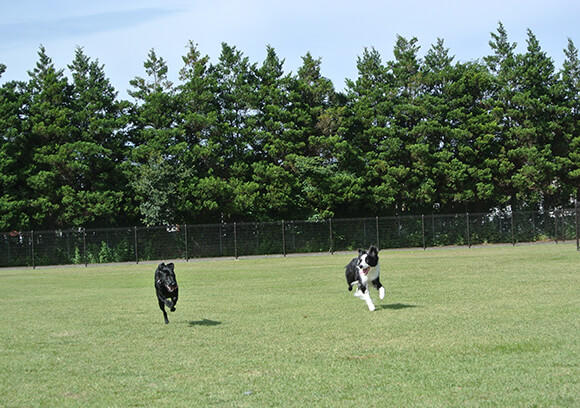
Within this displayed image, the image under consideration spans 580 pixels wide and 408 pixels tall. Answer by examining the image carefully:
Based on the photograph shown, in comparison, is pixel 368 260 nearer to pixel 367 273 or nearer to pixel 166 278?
pixel 367 273

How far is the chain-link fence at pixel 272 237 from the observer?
3950 centimetres

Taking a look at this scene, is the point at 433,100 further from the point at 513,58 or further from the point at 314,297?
the point at 314,297

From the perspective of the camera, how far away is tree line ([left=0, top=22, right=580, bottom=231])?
136ft

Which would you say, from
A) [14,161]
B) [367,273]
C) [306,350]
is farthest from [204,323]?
[14,161]

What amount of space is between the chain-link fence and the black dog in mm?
27302

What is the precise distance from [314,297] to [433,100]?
35221mm

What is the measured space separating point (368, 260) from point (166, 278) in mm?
3665

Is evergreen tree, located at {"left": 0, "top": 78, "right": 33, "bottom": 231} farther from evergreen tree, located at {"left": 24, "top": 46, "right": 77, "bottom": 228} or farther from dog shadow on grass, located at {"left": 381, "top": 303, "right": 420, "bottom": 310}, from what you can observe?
Answer: dog shadow on grass, located at {"left": 381, "top": 303, "right": 420, "bottom": 310}

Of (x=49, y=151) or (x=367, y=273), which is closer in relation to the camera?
(x=367, y=273)

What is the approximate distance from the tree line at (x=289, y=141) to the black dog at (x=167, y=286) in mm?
29458

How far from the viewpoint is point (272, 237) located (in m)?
42.0

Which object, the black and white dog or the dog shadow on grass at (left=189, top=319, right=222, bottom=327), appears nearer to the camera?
the dog shadow on grass at (left=189, top=319, right=222, bottom=327)

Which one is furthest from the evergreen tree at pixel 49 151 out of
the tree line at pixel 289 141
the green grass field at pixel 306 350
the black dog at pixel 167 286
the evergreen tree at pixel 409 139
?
the black dog at pixel 167 286

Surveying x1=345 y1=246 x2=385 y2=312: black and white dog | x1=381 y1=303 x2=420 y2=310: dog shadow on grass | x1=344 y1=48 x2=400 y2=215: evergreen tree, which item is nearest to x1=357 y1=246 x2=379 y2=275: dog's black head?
x1=345 y1=246 x2=385 y2=312: black and white dog
